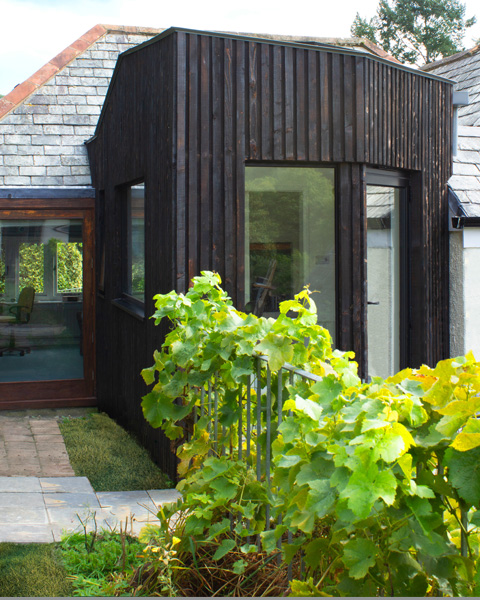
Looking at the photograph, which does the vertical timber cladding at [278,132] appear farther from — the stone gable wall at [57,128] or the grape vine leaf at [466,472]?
the stone gable wall at [57,128]

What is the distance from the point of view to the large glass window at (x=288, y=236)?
18.4ft

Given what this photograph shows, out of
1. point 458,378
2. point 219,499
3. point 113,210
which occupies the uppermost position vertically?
point 113,210

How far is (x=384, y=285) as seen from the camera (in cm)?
652

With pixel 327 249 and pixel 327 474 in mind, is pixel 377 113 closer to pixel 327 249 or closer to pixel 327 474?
pixel 327 249

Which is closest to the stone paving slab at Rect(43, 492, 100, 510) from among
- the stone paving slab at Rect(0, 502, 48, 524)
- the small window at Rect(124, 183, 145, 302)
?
the stone paving slab at Rect(0, 502, 48, 524)

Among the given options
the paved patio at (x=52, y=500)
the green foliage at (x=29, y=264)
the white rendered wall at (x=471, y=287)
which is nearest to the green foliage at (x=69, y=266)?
the green foliage at (x=29, y=264)

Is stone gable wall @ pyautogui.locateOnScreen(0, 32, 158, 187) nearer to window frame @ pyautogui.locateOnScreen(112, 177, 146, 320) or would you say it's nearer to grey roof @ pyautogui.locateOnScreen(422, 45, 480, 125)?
window frame @ pyautogui.locateOnScreen(112, 177, 146, 320)

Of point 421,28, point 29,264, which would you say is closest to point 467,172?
point 29,264

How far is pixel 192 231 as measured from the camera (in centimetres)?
532

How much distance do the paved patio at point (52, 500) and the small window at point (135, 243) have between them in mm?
1748

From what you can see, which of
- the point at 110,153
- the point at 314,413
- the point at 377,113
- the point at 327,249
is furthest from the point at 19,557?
the point at 110,153

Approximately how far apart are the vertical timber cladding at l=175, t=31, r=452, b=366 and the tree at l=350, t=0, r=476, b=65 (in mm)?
26192

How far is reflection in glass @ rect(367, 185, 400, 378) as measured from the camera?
21.0ft

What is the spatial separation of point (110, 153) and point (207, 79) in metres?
2.74
